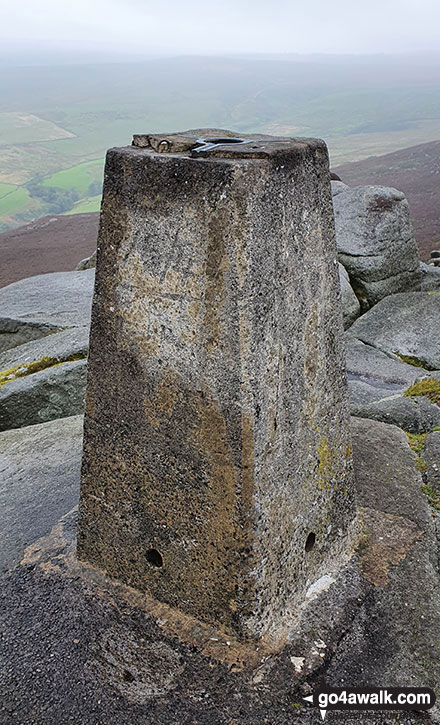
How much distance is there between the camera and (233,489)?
9.96ft

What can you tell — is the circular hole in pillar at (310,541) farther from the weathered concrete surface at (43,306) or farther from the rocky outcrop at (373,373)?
the weathered concrete surface at (43,306)

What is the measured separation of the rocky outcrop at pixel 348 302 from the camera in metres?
11.6

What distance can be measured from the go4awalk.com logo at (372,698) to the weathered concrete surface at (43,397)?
4.50m

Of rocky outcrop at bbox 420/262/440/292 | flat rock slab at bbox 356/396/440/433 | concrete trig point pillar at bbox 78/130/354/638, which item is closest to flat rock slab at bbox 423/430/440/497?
flat rock slab at bbox 356/396/440/433

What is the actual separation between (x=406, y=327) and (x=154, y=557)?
8.56 metres

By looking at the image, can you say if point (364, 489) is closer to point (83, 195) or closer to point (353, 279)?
point (353, 279)

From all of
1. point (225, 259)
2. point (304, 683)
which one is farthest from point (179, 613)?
point (225, 259)

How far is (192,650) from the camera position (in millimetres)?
3203

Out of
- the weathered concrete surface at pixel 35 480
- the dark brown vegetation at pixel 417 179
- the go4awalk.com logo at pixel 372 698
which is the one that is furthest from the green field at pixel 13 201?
the go4awalk.com logo at pixel 372 698

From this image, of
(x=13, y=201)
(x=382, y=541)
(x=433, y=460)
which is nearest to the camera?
(x=382, y=541)

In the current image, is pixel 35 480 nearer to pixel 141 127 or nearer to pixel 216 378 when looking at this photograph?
pixel 216 378

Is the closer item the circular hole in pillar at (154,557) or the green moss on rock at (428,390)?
the circular hole in pillar at (154,557)

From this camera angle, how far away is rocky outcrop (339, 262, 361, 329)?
38.1 ft

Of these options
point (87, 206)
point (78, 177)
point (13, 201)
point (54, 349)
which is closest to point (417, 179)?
point (54, 349)
